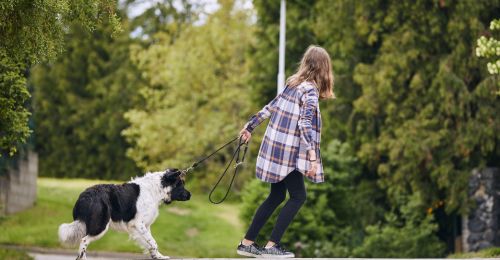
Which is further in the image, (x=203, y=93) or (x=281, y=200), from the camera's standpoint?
(x=203, y=93)

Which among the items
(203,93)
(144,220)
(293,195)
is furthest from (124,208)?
(203,93)

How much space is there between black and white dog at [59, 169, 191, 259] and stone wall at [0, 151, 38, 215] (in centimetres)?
1801

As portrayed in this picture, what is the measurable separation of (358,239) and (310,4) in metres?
9.46

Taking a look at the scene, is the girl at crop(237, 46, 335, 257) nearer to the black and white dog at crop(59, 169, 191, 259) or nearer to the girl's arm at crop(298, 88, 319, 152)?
the girl's arm at crop(298, 88, 319, 152)

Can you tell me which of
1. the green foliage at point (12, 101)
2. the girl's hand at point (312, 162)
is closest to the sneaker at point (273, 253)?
the girl's hand at point (312, 162)

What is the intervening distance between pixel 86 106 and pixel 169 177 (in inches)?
1808

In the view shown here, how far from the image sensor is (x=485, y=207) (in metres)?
24.8

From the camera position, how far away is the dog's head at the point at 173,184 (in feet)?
32.7

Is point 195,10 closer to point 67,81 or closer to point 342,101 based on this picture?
point 67,81

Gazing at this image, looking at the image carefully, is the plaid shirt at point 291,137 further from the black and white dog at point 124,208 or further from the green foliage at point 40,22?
the green foliage at point 40,22

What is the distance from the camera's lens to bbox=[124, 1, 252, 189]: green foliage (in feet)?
138

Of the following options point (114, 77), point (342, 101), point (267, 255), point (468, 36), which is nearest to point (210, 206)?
point (342, 101)

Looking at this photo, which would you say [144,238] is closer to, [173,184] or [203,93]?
[173,184]

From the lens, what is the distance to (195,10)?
53.7 metres
